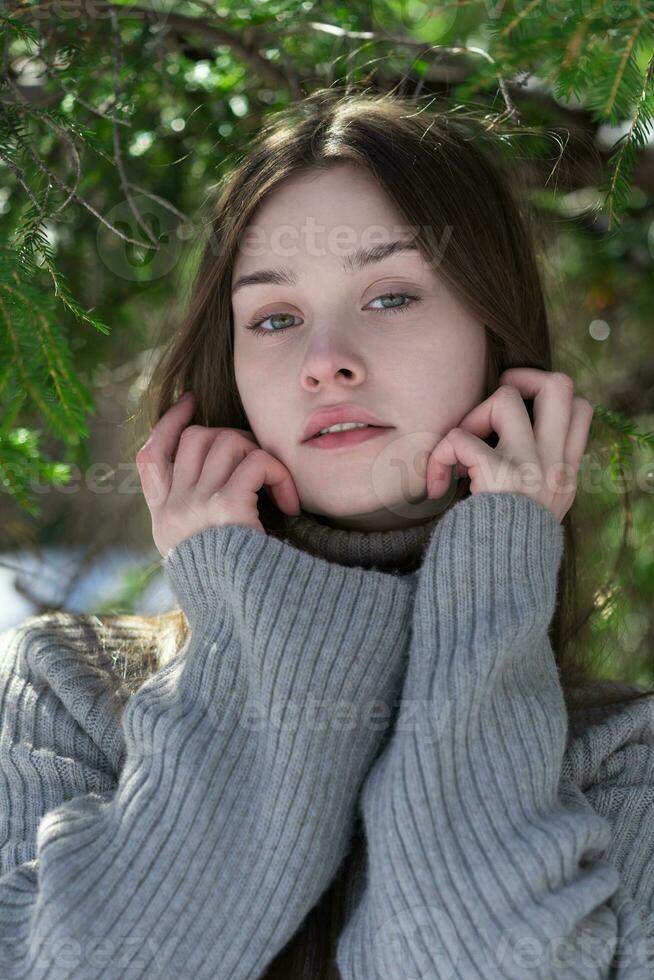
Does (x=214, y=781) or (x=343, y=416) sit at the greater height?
(x=343, y=416)

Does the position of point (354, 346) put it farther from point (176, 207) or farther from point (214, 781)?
point (176, 207)

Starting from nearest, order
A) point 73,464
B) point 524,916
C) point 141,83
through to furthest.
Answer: point 524,916, point 141,83, point 73,464

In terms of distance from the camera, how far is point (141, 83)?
7.77ft

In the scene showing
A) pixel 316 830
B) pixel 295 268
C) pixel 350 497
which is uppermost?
pixel 295 268

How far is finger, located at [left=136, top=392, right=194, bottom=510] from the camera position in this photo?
6.50ft

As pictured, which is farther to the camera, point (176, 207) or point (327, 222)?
point (176, 207)

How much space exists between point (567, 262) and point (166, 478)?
59.9 inches

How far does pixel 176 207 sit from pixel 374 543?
1054 millimetres

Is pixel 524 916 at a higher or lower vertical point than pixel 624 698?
lower

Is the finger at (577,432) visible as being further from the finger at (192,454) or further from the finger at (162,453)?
the finger at (162,453)

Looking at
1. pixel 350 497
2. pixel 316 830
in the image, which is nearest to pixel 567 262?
pixel 350 497

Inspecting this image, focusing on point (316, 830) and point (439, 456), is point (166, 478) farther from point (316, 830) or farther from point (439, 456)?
point (316, 830)

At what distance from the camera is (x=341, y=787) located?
1.69 m

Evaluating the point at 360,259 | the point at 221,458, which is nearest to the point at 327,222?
the point at 360,259
